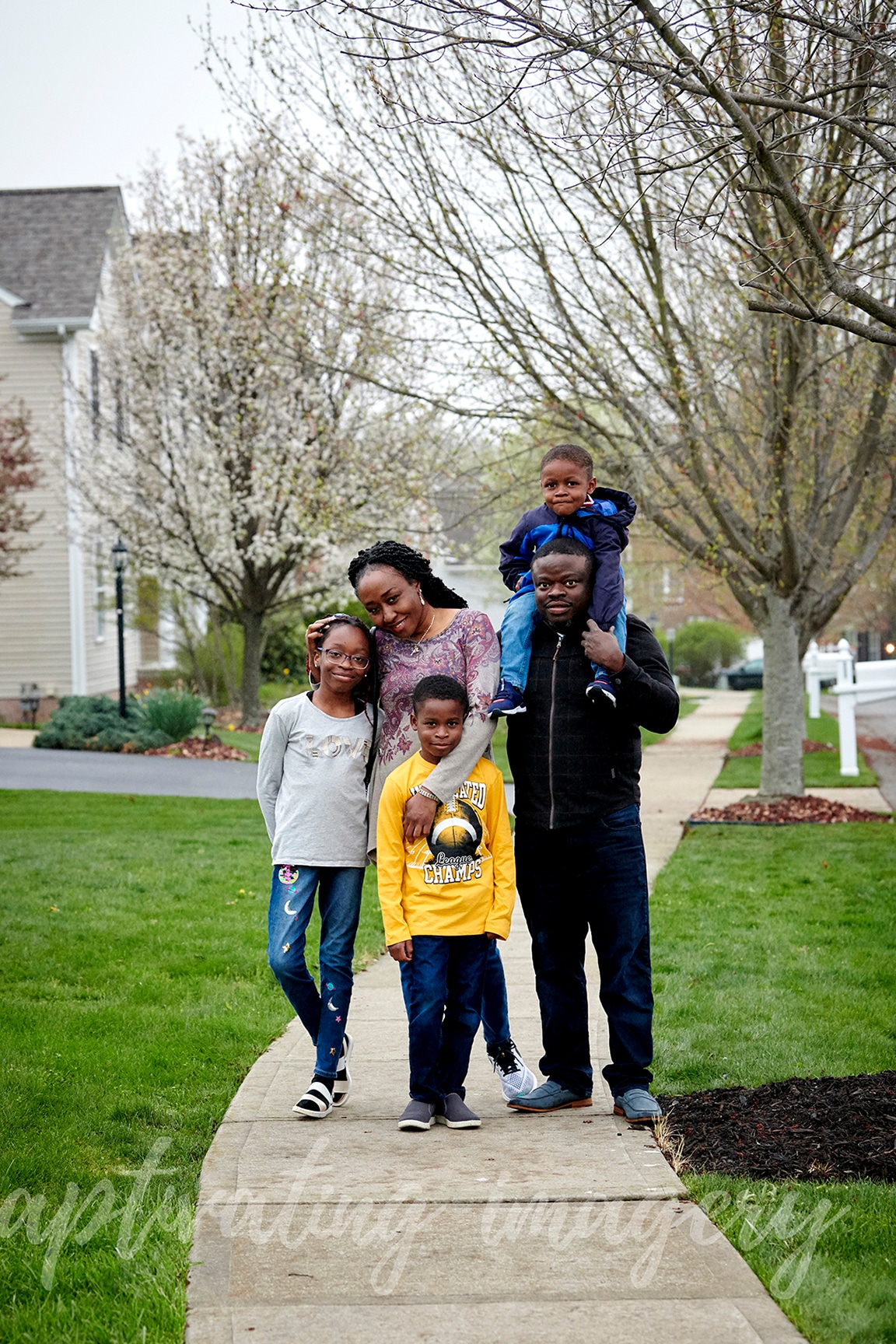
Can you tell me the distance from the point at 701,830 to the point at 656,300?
4.44 metres

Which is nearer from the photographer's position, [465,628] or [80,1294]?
[80,1294]

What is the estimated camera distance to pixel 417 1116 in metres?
4.36

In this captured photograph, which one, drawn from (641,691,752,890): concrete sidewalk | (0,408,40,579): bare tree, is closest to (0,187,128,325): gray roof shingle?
(0,408,40,579): bare tree

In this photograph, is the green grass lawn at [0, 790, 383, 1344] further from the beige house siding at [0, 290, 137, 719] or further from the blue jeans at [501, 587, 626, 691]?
the beige house siding at [0, 290, 137, 719]

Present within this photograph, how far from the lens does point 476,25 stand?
18.8 feet

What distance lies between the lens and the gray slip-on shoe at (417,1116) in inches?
171

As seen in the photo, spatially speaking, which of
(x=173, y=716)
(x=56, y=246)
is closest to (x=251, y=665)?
(x=173, y=716)

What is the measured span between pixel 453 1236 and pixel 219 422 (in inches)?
757

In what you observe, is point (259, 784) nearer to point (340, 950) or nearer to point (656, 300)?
point (340, 950)

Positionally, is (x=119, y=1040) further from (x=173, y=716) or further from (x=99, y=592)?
(x=99, y=592)

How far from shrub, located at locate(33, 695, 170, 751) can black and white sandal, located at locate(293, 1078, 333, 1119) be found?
14232 mm

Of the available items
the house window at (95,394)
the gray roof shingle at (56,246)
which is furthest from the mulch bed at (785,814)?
the gray roof shingle at (56,246)

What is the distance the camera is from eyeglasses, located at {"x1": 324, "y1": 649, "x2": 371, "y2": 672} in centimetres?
458

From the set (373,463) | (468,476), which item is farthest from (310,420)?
(468,476)
